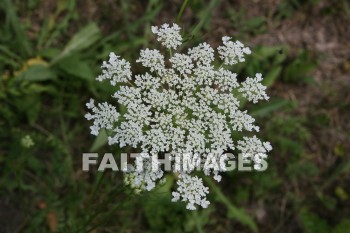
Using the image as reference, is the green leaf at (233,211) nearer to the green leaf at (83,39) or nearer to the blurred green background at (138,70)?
the blurred green background at (138,70)

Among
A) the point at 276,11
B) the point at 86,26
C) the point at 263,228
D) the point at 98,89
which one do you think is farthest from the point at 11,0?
the point at 263,228

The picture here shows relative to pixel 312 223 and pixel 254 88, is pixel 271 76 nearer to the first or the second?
pixel 312 223

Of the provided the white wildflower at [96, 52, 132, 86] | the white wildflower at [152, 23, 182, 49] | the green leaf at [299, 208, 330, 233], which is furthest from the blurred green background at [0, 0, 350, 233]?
the white wildflower at [96, 52, 132, 86]

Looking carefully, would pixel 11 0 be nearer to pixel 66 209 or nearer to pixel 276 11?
pixel 66 209

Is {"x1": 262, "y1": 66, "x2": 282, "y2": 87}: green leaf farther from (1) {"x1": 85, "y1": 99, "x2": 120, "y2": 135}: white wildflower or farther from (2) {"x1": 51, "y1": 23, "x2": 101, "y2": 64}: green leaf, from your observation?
(1) {"x1": 85, "y1": 99, "x2": 120, "y2": 135}: white wildflower

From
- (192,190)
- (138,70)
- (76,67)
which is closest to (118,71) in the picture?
(192,190)

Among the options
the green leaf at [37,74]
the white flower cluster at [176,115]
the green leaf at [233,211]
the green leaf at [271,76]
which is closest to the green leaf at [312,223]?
the green leaf at [233,211]
